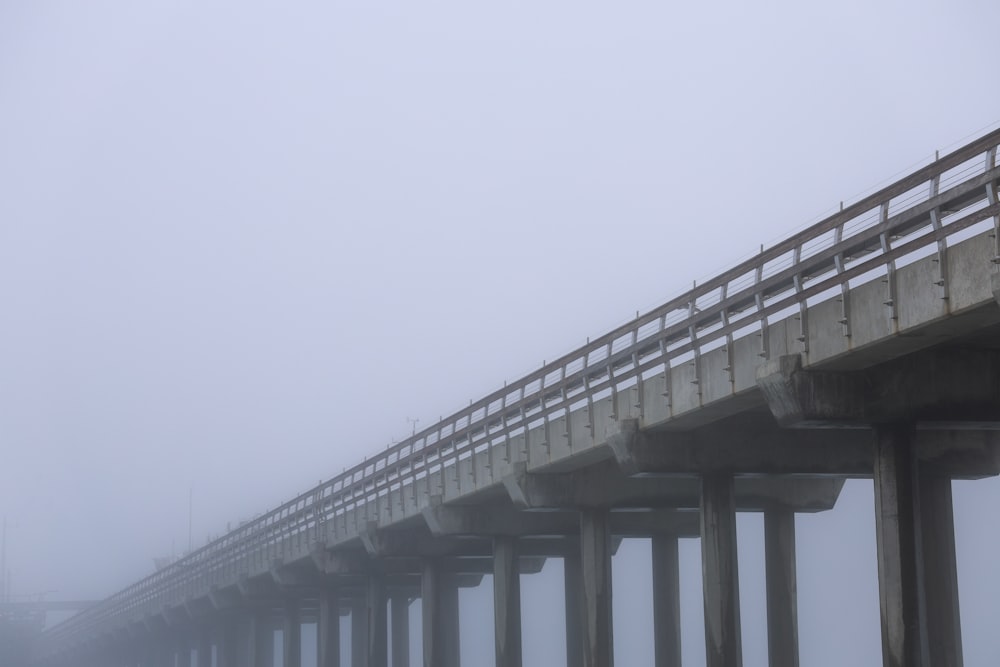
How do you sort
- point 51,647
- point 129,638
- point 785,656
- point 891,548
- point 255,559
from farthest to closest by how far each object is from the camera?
1. point 51,647
2. point 129,638
3. point 255,559
4. point 785,656
5. point 891,548

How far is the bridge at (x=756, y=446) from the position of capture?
77.7 feet

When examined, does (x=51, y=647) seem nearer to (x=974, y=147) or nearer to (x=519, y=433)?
(x=519, y=433)

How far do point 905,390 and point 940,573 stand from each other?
4122mm

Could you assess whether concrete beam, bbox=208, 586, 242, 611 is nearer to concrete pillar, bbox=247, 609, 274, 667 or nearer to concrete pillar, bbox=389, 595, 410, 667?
concrete pillar, bbox=247, 609, 274, 667

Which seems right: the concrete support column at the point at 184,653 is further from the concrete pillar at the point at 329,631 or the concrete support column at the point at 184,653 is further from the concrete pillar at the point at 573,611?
the concrete pillar at the point at 573,611

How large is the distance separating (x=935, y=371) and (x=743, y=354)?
3518 millimetres

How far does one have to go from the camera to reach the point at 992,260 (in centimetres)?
2122

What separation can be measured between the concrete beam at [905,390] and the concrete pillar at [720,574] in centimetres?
644

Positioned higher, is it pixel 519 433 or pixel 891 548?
pixel 519 433

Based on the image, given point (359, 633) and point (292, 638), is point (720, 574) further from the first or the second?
point (359, 633)

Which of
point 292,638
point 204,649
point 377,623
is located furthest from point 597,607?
point 204,649

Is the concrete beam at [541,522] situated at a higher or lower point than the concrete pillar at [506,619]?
higher

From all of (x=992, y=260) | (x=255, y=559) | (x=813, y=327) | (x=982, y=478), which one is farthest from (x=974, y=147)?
(x=255, y=559)

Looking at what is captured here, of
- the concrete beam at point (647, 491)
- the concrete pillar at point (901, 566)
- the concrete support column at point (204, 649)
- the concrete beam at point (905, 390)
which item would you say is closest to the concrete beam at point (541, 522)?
the concrete beam at point (647, 491)
